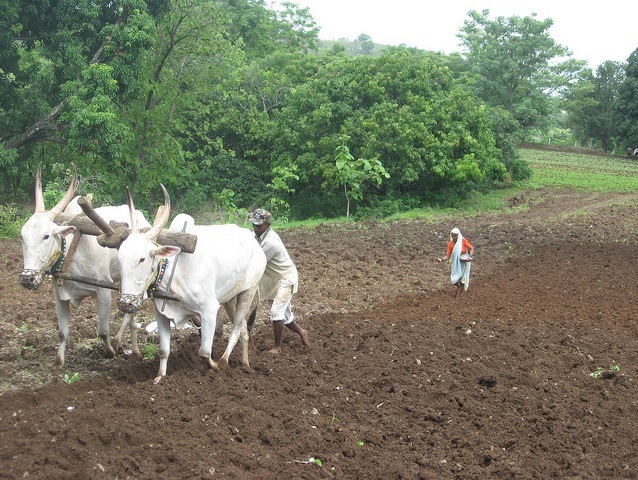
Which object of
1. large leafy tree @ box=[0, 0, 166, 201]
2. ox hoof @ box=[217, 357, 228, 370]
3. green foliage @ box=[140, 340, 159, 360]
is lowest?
green foliage @ box=[140, 340, 159, 360]

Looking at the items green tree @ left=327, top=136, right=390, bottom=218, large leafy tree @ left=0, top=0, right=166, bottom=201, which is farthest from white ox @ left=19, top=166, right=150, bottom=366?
green tree @ left=327, top=136, right=390, bottom=218

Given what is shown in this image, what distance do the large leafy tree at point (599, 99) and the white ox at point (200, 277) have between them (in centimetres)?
4648

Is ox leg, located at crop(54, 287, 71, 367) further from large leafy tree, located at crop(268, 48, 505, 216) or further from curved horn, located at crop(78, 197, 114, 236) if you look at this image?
large leafy tree, located at crop(268, 48, 505, 216)

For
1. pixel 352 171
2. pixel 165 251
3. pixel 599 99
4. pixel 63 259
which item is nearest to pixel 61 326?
pixel 63 259

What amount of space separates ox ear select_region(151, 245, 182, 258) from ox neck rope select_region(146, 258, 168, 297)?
0.54 feet

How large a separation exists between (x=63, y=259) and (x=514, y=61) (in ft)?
134

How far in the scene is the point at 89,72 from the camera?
18.1 m

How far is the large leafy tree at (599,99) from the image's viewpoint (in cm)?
5059

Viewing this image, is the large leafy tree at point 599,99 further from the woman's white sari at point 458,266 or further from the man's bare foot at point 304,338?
the man's bare foot at point 304,338

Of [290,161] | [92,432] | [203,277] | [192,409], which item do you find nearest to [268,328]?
[203,277]

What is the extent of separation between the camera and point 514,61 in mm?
44281

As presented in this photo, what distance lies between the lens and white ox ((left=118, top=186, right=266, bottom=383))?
22.1 ft

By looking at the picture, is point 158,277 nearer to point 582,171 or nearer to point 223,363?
point 223,363

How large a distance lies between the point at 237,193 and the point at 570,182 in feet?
53.6
